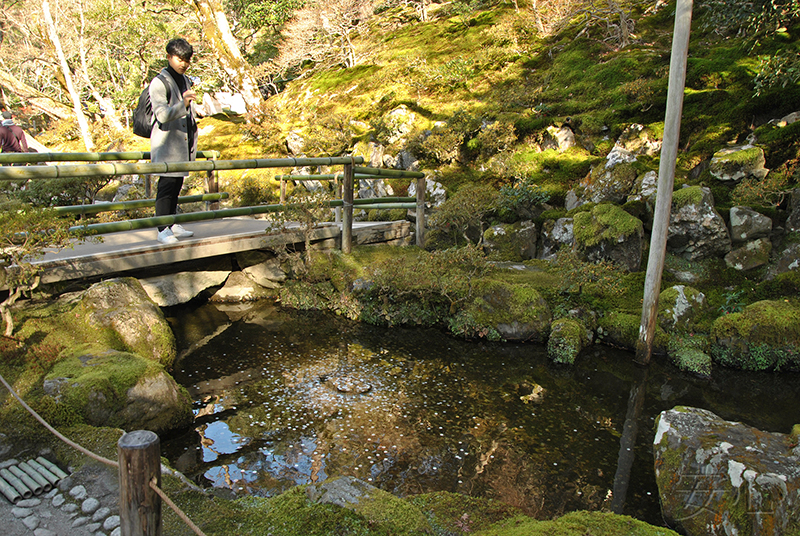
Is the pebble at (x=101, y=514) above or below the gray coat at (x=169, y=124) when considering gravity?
below

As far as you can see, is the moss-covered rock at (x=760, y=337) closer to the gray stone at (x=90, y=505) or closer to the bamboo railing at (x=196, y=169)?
the bamboo railing at (x=196, y=169)

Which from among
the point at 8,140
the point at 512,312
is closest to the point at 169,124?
the point at 8,140

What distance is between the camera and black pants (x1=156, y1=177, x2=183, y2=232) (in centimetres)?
671

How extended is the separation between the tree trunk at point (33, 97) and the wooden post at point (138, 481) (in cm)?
2518

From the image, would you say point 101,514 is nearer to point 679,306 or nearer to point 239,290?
point 239,290

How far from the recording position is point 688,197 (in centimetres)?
783

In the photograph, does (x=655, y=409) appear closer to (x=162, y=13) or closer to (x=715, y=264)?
(x=715, y=264)

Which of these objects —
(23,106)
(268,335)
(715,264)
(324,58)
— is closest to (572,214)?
(715,264)

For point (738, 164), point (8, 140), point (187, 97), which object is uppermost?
point (187, 97)

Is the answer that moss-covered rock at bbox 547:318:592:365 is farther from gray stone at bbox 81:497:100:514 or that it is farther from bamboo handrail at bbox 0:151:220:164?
bamboo handrail at bbox 0:151:220:164

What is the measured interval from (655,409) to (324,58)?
22.5 metres

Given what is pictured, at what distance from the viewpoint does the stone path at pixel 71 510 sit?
2.80 meters

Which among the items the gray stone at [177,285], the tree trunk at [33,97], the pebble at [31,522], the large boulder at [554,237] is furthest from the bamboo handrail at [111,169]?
the tree trunk at [33,97]

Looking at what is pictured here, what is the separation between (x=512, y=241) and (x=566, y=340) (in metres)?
3.42
